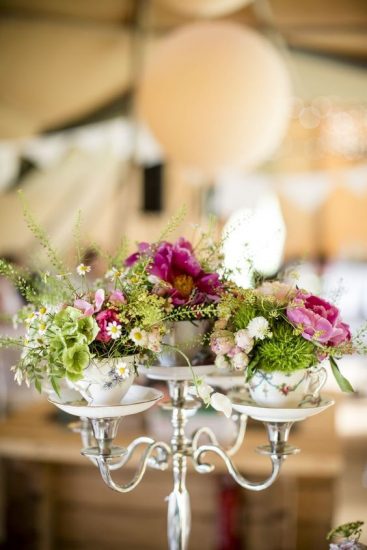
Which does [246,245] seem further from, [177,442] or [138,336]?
[177,442]

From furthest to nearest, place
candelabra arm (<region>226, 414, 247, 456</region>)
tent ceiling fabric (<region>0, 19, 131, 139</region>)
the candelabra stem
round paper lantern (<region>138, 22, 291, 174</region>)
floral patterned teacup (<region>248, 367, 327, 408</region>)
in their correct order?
tent ceiling fabric (<region>0, 19, 131, 139</region>), round paper lantern (<region>138, 22, 291, 174</region>), candelabra arm (<region>226, 414, 247, 456</region>), the candelabra stem, floral patterned teacup (<region>248, 367, 327, 408</region>)

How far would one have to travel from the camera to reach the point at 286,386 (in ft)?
3.92

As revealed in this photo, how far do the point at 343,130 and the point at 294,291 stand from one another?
8495 millimetres

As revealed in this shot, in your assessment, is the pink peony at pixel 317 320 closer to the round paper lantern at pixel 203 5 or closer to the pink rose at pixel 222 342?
the pink rose at pixel 222 342

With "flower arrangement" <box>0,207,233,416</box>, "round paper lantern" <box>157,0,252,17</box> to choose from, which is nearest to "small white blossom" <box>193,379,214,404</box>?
"flower arrangement" <box>0,207,233,416</box>

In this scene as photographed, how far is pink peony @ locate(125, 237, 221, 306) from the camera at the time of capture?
1.20 m

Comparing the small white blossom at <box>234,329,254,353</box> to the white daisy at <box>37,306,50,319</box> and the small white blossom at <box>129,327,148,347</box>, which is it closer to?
the small white blossom at <box>129,327,148,347</box>

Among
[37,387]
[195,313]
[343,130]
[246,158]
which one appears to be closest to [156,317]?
[195,313]

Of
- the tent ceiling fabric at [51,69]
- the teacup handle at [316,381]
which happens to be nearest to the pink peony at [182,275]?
the teacup handle at [316,381]

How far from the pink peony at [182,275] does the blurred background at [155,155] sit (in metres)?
0.08

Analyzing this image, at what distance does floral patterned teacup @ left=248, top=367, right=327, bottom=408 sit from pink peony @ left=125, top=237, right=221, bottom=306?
152 mm

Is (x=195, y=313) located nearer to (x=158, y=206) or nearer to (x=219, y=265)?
(x=219, y=265)

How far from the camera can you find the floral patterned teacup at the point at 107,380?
44.3 inches

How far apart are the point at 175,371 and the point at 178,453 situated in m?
0.16
